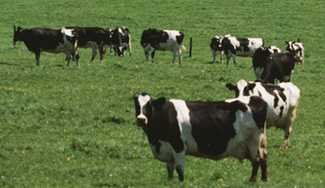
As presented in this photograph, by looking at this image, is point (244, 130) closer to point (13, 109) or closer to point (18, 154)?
point (18, 154)

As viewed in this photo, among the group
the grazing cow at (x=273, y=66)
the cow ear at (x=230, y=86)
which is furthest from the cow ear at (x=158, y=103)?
the grazing cow at (x=273, y=66)

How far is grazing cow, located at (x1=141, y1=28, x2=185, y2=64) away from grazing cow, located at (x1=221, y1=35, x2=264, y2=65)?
2703mm

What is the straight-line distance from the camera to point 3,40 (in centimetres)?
5209

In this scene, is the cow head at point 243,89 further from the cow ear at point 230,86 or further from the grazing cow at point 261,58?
the grazing cow at point 261,58

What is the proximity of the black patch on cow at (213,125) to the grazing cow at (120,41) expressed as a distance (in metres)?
33.7

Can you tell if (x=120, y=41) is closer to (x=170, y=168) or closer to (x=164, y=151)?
(x=170, y=168)

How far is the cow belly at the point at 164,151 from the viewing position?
50.7ft

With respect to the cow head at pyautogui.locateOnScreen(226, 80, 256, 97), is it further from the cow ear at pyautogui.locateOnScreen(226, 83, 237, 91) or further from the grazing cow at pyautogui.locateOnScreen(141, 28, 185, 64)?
the grazing cow at pyautogui.locateOnScreen(141, 28, 185, 64)

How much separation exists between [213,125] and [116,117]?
8341mm

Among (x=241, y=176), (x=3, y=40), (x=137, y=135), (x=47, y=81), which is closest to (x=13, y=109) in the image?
(x=137, y=135)

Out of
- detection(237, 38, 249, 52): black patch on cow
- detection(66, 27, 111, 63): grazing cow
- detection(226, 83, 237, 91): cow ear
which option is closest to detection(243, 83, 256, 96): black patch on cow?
detection(226, 83, 237, 91): cow ear

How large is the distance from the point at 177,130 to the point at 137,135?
20.6 ft

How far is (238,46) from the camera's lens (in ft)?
163

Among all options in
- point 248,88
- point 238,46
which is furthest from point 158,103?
point 238,46
